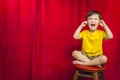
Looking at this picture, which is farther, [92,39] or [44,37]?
[44,37]

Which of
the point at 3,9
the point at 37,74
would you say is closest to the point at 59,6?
the point at 3,9

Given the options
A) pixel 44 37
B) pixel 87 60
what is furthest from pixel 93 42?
pixel 44 37

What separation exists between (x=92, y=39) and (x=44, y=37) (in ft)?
1.92

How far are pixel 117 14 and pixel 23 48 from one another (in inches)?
39.6

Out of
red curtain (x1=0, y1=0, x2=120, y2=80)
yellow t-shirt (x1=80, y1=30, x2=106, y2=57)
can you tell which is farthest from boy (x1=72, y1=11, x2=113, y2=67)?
red curtain (x1=0, y1=0, x2=120, y2=80)

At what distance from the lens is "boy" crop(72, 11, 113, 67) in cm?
208

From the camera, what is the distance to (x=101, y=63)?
2.03 m

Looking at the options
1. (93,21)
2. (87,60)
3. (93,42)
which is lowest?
(87,60)

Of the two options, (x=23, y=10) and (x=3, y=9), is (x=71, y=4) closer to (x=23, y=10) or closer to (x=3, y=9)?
(x=23, y=10)

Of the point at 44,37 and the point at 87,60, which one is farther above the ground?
the point at 44,37

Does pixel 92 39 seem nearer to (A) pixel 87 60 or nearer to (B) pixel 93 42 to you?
(B) pixel 93 42

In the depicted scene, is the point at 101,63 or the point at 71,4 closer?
the point at 101,63

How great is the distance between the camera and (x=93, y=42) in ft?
6.97

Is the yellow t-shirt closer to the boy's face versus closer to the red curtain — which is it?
the boy's face
